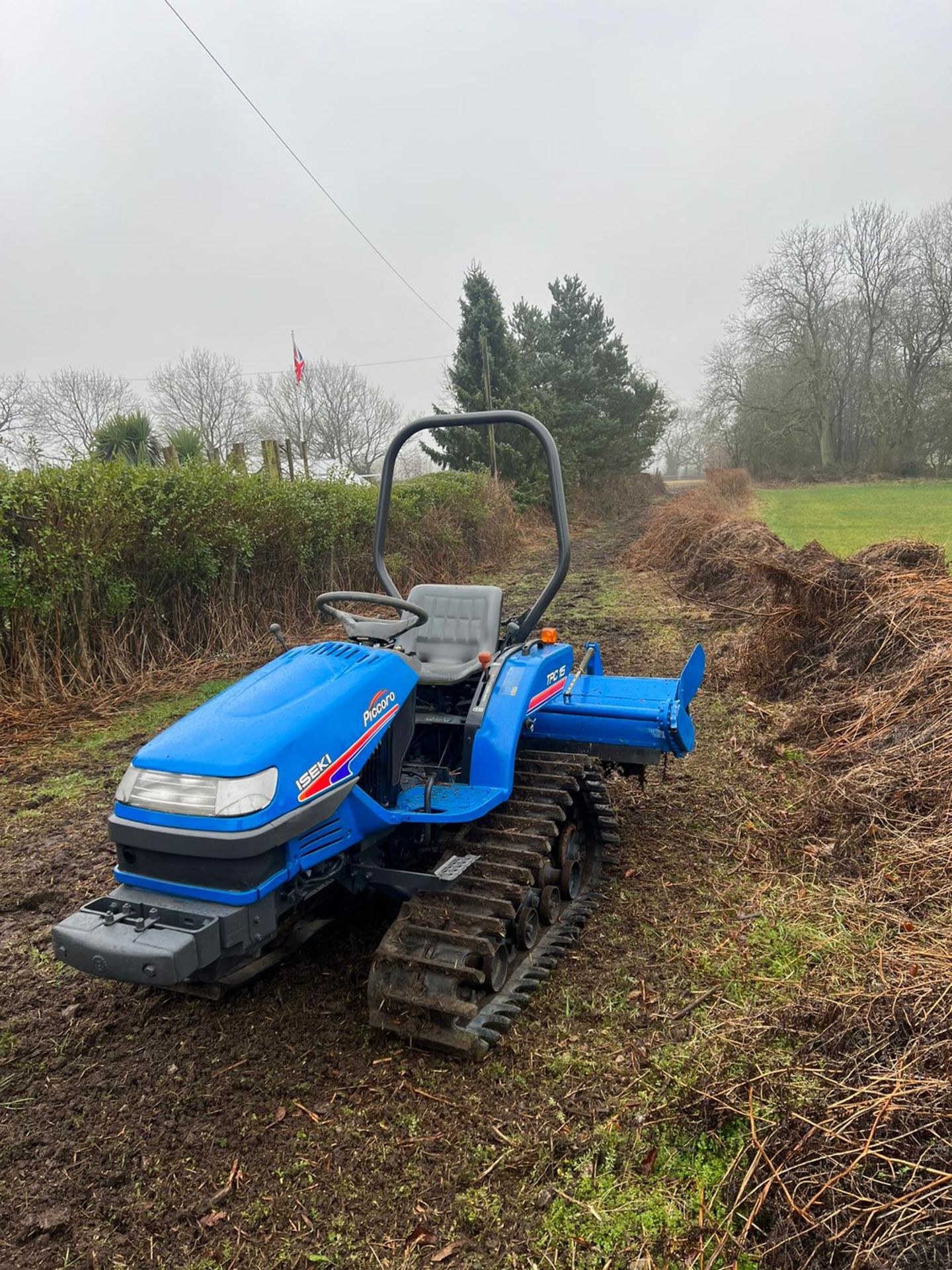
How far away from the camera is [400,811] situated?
304cm

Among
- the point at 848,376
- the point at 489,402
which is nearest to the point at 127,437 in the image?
the point at 489,402

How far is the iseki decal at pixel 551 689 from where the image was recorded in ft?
12.6

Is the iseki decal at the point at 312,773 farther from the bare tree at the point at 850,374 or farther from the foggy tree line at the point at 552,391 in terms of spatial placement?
the bare tree at the point at 850,374

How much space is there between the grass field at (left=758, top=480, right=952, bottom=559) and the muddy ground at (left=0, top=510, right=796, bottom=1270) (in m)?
7.53

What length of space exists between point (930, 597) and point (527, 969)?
4.81 m

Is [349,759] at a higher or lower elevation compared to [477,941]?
higher

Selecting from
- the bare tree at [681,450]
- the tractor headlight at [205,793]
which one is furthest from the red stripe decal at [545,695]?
the bare tree at [681,450]

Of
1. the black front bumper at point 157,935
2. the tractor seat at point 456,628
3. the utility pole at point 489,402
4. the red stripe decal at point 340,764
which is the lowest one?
the black front bumper at point 157,935

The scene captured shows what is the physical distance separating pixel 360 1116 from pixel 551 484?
2.75 metres

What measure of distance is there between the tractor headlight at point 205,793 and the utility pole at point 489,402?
17.4 meters

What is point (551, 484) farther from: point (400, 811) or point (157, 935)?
point (157, 935)

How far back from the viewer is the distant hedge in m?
6.81

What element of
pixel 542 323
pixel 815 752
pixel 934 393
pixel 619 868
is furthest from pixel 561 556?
pixel 934 393

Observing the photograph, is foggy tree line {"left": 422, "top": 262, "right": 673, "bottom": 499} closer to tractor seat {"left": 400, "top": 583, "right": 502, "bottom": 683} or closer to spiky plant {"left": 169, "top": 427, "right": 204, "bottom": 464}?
spiky plant {"left": 169, "top": 427, "right": 204, "bottom": 464}
